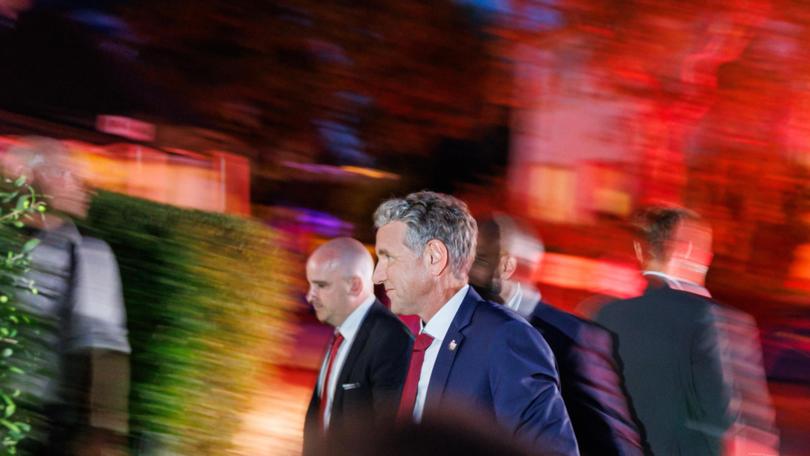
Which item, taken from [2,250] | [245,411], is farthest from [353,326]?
[2,250]

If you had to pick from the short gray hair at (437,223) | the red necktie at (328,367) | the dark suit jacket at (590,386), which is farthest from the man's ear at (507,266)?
the short gray hair at (437,223)

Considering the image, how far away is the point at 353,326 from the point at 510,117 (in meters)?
3.19

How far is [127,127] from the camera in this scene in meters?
8.91

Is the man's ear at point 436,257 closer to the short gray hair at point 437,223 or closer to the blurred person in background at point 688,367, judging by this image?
the short gray hair at point 437,223

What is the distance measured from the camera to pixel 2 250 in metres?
2.95

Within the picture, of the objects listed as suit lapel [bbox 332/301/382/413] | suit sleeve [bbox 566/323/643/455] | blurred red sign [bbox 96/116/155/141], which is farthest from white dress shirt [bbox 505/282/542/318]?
blurred red sign [bbox 96/116/155/141]

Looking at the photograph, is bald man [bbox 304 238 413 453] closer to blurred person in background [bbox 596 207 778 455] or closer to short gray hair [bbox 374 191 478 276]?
short gray hair [bbox 374 191 478 276]

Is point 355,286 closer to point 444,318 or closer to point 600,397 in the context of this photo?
A: point 600,397

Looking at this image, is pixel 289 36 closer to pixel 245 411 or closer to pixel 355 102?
pixel 355 102

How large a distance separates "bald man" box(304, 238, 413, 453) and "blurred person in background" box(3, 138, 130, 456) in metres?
0.77

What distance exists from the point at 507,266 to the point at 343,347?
32.0 inches

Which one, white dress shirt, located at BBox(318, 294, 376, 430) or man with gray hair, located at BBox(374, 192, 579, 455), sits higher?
man with gray hair, located at BBox(374, 192, 579, 455)

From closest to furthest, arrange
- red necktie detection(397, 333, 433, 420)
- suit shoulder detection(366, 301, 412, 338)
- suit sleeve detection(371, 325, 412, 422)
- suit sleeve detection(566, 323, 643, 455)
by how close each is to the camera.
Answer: red necktie detection(397, 333, 433, 420)
suit sleeve detection(566, 323, 643, 455)
suit sleeve detection(371, 325, 412, 422)
suit shoulder detection(366, 301, 412, 338)

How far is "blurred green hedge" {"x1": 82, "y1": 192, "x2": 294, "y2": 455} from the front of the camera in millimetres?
3869
